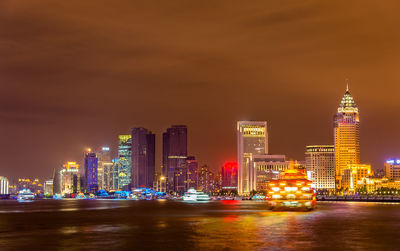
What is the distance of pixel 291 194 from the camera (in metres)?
117

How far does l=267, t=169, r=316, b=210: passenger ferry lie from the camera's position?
11656 centimetres

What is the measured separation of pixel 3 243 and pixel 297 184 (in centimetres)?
7516

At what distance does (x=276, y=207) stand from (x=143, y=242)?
7105 centimetres

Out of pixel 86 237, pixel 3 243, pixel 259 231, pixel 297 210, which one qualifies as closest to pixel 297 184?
pixel 297 210

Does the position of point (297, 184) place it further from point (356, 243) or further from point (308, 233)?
point (356, 243)

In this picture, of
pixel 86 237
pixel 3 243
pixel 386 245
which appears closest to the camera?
pixel 386 245

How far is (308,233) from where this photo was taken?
57.8 metres

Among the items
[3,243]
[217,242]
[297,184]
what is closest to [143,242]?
[217,242]

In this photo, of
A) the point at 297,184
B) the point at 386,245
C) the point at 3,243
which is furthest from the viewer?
the point at 297,184

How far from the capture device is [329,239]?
171ft

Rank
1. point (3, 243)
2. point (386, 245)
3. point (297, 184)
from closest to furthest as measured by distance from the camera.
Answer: point (386, 245), point (3, 243), point (297, 184)

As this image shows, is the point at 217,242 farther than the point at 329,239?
No

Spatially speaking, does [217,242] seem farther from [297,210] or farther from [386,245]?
[297,210]

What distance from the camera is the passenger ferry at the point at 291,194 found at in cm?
11656
